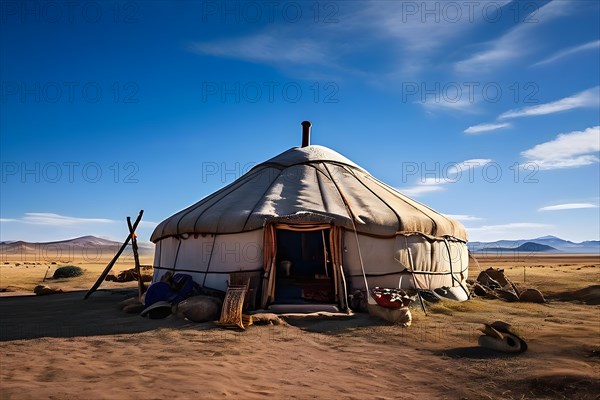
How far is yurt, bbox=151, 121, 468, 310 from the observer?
26.1 feet

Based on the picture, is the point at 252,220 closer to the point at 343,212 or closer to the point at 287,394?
the point at 343,212

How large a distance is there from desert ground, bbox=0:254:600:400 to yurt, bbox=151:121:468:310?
0.98 m

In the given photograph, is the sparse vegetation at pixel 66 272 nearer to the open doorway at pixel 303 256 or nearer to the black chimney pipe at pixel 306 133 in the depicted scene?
the open doorway at pixel 303 256

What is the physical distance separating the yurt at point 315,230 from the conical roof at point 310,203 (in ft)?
0.07

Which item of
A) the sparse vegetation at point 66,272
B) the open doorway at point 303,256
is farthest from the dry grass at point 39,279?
the open doorway at point 303,256

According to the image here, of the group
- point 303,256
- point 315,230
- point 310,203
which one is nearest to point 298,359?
point 310,203

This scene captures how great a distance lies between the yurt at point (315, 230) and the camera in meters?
7.95

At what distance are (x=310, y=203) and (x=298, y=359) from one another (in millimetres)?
3936

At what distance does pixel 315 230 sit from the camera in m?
8.89

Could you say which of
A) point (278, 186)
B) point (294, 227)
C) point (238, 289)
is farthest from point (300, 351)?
point (278, 186)

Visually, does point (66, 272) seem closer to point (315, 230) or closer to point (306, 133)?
point (306, 133)

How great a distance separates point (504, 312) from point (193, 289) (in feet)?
18.1

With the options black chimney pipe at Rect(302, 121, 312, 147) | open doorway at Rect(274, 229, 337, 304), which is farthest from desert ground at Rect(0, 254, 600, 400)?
black chimney pipe at Rect(302, 121, 312, 147)

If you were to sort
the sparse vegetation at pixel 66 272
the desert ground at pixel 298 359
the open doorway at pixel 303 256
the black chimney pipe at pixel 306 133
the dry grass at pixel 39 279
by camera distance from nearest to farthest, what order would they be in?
the desert ground at pixel 298 359
the open doorway at pixel 303 256
the black chimney pipe at pixel 306 133
the dry grass at pixel 39 279
the sparse vegetation at pixel 66 272
